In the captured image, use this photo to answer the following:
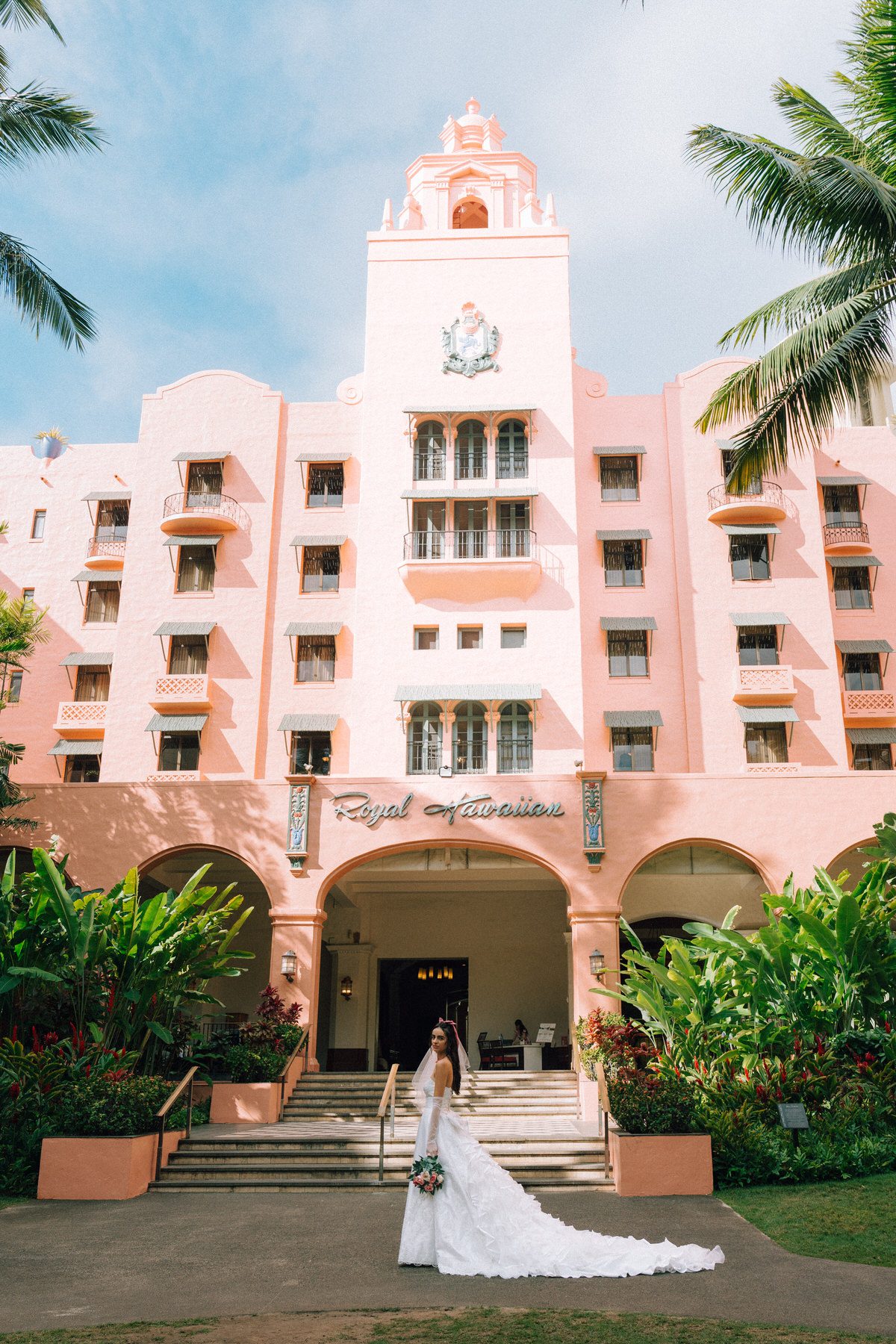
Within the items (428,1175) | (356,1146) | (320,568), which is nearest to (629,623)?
(320,568)

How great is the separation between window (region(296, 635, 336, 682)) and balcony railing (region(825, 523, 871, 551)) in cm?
1235

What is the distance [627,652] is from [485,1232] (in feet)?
62.3

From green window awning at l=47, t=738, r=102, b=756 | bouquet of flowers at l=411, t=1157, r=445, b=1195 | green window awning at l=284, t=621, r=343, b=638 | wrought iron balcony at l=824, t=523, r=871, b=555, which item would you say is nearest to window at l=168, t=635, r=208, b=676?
green window awning at l=284, t=621, r=343, b=638

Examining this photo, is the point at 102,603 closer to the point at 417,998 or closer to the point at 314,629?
the point at 314,629

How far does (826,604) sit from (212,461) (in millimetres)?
15388

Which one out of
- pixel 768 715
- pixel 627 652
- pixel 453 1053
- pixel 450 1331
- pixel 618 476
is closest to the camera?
pixel 450 1331

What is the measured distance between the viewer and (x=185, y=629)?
2697cm

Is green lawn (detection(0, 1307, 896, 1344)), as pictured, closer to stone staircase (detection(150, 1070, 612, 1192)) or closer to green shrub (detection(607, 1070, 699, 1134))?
green shrub (detection(607, 1070, 699, 1134))

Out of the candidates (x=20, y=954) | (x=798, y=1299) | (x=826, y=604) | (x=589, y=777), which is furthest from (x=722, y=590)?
(x=798, y=1299)

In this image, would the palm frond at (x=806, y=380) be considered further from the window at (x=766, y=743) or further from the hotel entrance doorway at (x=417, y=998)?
the hotel entrance doorway at (x=417, y=998)

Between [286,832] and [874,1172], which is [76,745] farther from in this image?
[874,1172]

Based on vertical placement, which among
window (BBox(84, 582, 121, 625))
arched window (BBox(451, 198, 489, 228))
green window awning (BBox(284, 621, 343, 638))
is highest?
arched window (BBox(451, 198, 489, 228))

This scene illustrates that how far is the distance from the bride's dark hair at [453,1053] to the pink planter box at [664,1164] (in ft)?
8.86

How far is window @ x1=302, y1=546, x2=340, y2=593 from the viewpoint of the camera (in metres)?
27.8
